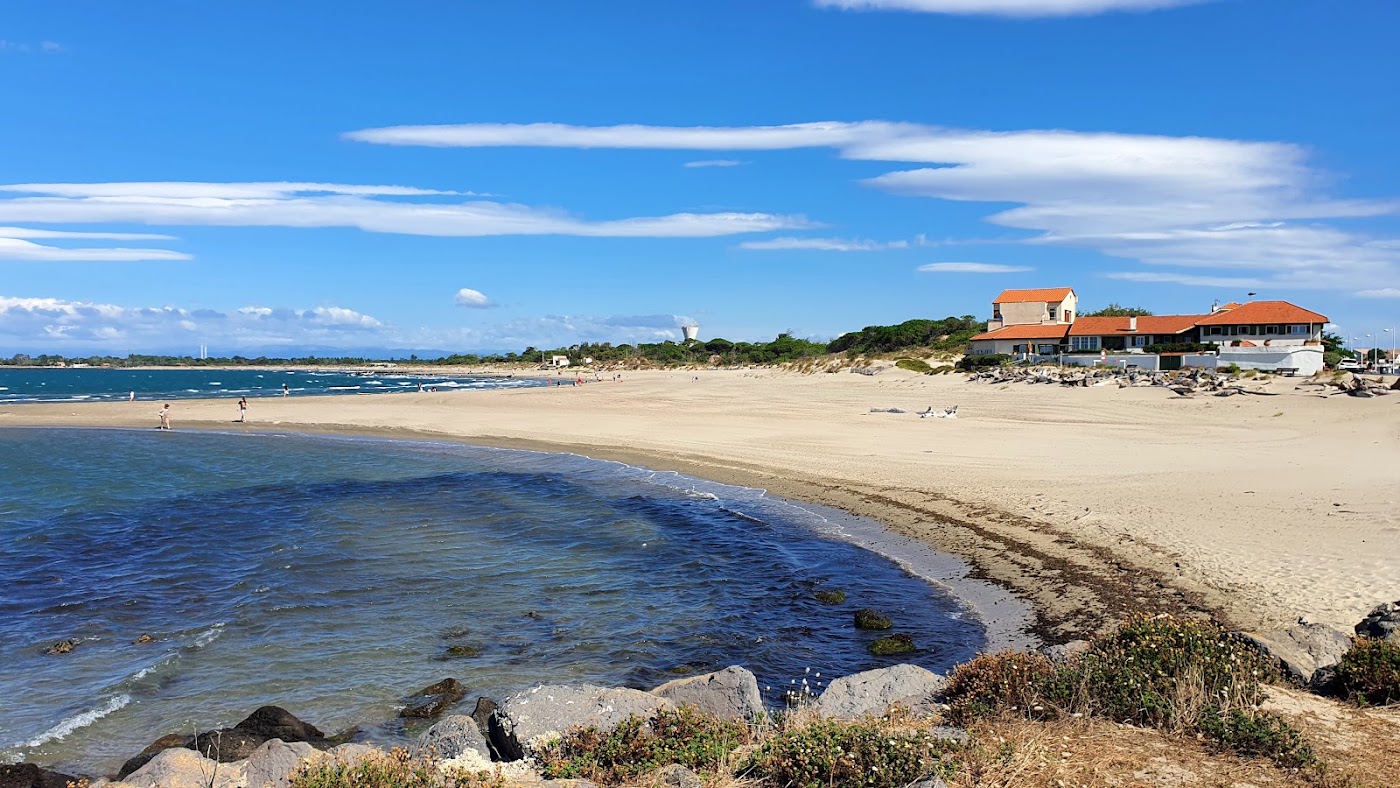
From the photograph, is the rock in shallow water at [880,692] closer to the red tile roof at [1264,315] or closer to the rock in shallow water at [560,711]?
the rock in shallow water at [560,711]

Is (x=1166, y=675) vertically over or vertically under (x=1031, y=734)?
over

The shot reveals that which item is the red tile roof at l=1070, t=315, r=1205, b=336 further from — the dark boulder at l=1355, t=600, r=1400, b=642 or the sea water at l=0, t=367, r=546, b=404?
the dark boulder at l=1355, t=600, r=1400, b=642

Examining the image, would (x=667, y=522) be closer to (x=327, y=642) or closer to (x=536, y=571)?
(x=536, y=571)

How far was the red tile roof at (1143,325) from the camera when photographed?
66500 millimetres

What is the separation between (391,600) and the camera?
14.0m

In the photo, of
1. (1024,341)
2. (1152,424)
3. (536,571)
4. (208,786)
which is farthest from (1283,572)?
(1024,341)

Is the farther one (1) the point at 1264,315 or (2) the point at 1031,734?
(1) the point at 1264,315

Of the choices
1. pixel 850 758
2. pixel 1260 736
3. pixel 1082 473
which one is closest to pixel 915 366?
pixel 1082 473

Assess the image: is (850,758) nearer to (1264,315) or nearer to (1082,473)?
(1082,473)

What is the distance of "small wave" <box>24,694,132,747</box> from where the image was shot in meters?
8.80

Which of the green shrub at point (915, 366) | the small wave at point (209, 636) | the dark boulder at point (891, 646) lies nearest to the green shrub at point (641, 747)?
the dark boulder at point (891, 646)

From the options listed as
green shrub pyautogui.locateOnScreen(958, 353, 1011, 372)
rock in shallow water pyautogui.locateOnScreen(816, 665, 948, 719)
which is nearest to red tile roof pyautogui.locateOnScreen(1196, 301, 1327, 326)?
green shrub pyautogui.locateOnScreen(958, 353, 1011, 372)

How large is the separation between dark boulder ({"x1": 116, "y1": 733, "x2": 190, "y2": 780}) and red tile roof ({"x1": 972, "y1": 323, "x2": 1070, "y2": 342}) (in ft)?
227

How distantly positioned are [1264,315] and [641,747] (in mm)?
69771
